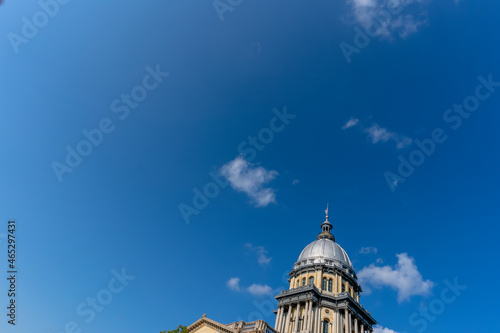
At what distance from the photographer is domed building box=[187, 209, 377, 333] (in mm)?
58469

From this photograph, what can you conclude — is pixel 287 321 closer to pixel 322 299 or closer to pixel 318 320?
pixel 318 320

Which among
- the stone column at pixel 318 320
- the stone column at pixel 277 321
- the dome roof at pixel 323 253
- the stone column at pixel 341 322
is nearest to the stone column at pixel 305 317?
the stone column at pixel 318 320

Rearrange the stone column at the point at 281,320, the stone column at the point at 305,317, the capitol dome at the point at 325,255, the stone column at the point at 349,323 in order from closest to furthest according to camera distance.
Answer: the stone column at the point at 305,317
the stone column at the point at 349,323
the stone column at the point at 281,320
the capitol dome at the point at 325,255

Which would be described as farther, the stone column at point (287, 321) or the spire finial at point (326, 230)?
the spire finial at point (326, 230)

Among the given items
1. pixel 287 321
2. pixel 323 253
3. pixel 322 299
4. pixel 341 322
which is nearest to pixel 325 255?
pixel 323 253

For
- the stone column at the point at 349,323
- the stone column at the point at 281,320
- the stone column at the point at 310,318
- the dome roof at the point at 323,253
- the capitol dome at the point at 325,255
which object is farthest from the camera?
the dome roof at the point at 323,253

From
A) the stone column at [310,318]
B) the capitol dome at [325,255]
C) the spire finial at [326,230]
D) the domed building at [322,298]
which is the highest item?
the spire finial at [326,230]

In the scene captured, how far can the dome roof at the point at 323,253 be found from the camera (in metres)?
68.9

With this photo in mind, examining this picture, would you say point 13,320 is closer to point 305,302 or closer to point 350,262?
point 305,302

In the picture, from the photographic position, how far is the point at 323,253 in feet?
231

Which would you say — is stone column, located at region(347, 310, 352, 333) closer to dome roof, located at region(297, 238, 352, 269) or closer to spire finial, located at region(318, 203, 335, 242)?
dome roof, located at region(297, 238, 352, 269)

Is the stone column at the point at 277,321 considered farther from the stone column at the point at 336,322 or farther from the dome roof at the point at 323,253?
the dome roof at the point at 323,253

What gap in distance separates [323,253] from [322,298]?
10616mm

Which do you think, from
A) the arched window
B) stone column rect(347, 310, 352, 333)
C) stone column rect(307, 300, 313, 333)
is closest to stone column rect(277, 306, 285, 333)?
stone column rect(307, 300, 313, 333)
